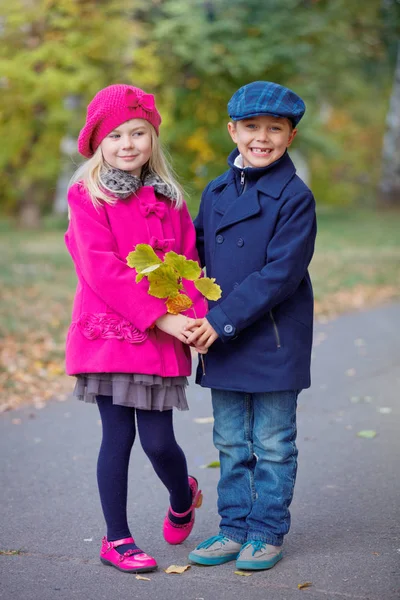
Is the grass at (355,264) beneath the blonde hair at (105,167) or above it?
above

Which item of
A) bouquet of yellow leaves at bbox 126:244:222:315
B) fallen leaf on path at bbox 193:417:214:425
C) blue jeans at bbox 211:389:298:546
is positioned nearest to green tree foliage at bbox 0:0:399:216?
fallen leaf on path at bbox 193:417:214:425

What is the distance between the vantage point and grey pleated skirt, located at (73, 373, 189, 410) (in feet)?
11.6

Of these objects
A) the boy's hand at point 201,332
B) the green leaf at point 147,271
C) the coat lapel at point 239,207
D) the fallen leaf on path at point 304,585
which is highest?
the coat lapel at point 239,207

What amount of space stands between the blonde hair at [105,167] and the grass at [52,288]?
3.21 meters

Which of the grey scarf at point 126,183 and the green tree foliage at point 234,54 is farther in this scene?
the green tree foliage at point 234,54

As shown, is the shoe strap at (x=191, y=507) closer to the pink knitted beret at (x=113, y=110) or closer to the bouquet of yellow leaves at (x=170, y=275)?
the bouquet of yellow leaves at (x=170, y=275)

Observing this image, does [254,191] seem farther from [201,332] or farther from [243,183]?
[201,332]

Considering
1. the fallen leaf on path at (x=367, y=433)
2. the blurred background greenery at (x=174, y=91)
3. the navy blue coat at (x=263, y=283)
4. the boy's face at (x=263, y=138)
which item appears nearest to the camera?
the navy blue coat at (x=263, y=283)

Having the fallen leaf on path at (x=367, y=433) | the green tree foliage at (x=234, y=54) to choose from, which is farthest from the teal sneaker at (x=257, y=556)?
the green tree foliage at (x=234, y=54)

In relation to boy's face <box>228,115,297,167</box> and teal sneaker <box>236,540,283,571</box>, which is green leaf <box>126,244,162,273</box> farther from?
teal sneaker <box>236,540,283,571</box>

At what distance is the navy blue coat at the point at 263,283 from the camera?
3.47 meters

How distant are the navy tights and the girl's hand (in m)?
0.33

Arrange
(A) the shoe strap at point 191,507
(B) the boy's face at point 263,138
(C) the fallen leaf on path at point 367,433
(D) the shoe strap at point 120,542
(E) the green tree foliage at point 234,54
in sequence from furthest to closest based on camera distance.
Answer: (E) the green tree foliage at point 234,54, (C) the fallen leaf on path at point 367,433, (A) the shoe strap at point 191,507, (D) the shoe strap at point 120,542, (B) the boy's face at point 263,138

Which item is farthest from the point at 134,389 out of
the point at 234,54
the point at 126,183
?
the point at 234,54
